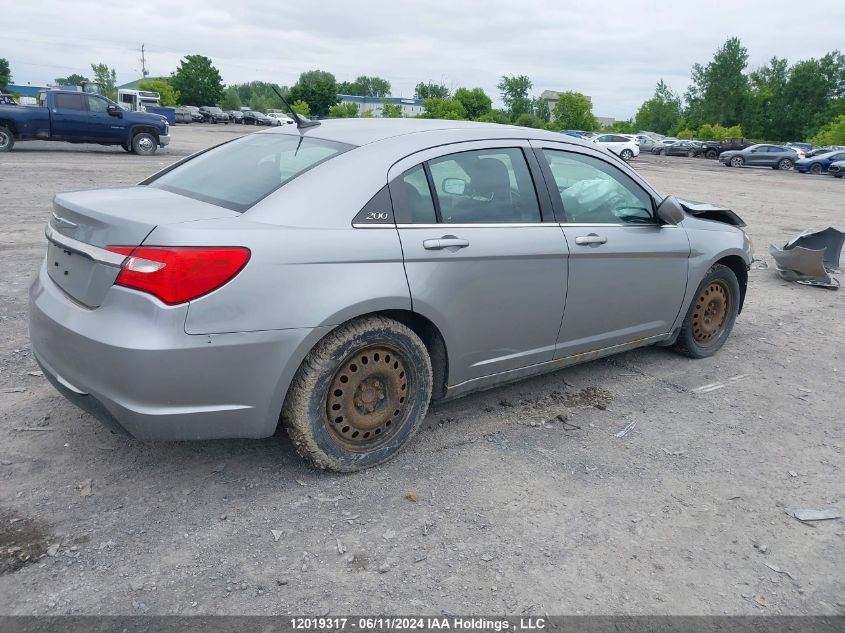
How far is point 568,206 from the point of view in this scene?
4164 millimetres

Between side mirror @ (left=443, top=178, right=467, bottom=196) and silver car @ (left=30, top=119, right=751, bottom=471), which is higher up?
side mirror @ (left=443, top=178, right=467, bottom=196)

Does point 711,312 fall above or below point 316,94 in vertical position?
below

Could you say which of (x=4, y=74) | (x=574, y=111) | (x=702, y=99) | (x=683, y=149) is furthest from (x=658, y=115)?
(x=4, y=74)

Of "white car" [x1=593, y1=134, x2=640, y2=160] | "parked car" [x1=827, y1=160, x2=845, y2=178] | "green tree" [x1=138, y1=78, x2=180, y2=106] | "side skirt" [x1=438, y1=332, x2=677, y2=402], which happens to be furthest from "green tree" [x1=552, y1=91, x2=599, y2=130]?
"side skirt" [x1=438, y1=332, x2=677, y2=402]

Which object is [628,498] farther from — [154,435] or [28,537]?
[28,537]

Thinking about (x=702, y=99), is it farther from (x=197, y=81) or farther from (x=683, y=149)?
(x=197, y=81)

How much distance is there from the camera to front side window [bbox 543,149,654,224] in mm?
4184

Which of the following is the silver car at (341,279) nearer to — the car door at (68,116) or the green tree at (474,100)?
the car door at (68,116)

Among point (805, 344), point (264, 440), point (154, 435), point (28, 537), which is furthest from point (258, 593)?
point (805, 344)

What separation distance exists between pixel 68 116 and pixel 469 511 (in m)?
20.3

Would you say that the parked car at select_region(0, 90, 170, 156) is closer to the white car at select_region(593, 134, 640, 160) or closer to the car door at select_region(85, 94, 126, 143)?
the car door at select_region(85, 94, 126, 143)

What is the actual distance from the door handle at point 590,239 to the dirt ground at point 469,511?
103 centimetres

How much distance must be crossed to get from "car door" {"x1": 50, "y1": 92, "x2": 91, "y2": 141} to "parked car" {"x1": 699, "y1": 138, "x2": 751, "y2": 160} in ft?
134

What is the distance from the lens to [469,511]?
316 cm
